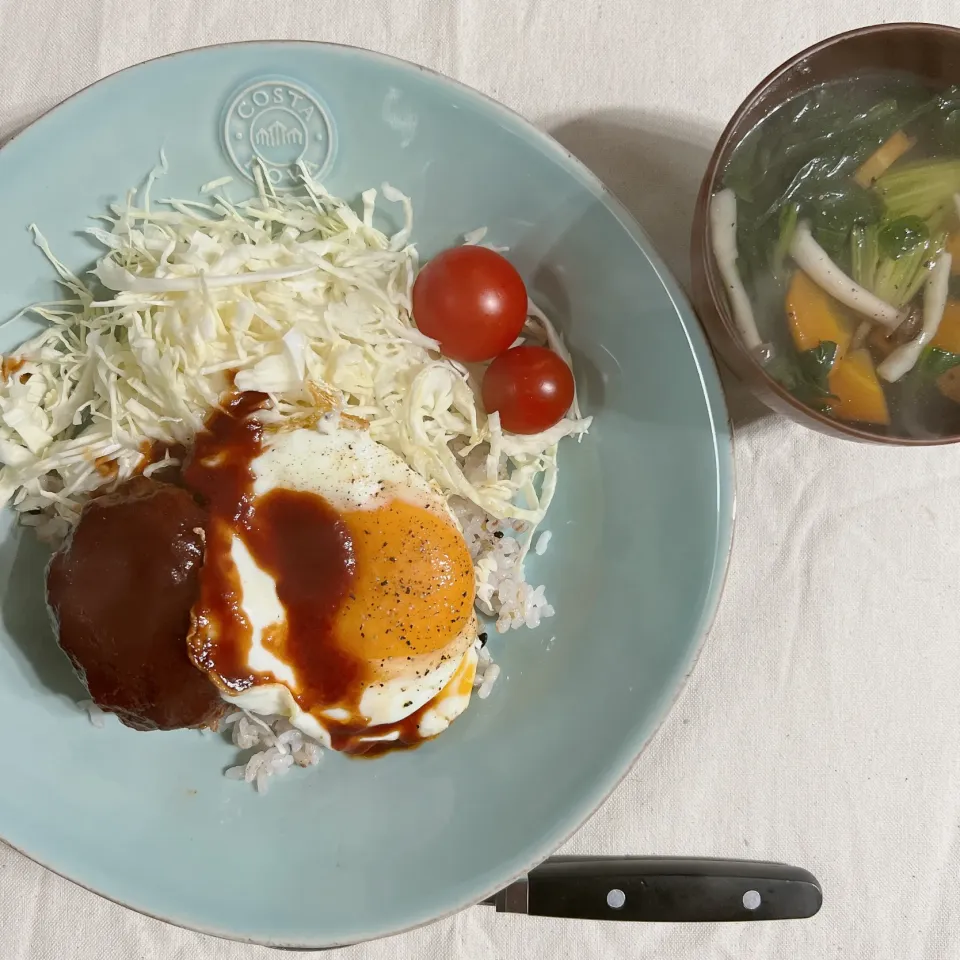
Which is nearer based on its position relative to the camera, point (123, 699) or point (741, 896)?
point (123, 699)

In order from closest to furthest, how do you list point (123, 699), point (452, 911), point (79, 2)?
point (123, 699) → point (452, 911) → point (79, 2)

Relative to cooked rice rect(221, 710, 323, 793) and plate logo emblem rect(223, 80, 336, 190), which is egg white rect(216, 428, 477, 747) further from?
plate logo emblem rect(223, 80, 336, 190)

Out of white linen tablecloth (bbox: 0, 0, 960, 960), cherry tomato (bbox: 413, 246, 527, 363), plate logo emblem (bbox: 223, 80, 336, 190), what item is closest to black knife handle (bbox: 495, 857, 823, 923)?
white linen tablecloth (bbox: 0, 0, 960, 960)

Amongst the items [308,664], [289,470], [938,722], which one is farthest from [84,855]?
[938,722]

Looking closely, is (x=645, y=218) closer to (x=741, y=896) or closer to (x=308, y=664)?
(x=308, y=664)

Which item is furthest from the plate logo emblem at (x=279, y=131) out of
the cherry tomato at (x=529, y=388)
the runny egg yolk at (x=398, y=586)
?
the runny egg yolk at (x=398, y=586)

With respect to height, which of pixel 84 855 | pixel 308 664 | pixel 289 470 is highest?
pixel 289 470

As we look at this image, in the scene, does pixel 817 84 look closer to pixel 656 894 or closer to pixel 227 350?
pixel 227 350
